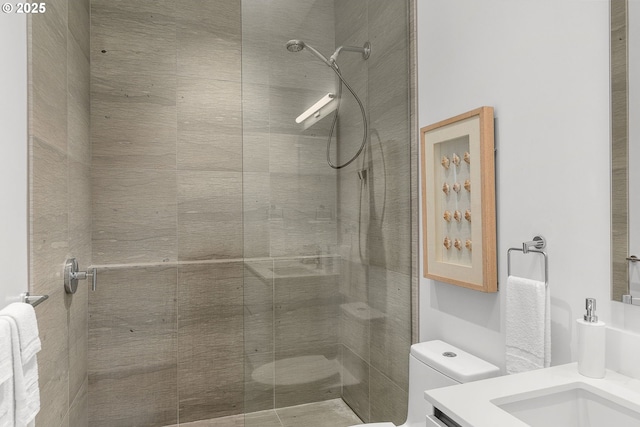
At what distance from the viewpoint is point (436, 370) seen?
142 cm

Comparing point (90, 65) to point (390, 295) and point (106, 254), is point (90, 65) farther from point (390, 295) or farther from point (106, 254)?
point (390, 295)

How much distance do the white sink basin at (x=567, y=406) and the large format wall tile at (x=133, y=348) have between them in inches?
77.9

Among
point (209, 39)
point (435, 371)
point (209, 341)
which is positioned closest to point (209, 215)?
point (209, 341)

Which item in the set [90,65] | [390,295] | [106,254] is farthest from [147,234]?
[390,295]

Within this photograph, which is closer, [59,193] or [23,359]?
[23,359]

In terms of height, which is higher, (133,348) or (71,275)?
(71,275)

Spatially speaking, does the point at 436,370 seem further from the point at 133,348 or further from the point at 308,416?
the point at 133,348

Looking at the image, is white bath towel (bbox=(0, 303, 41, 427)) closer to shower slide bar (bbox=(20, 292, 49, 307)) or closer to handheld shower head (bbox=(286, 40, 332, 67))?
shower slide bar (bbox=(20, 292, 49, 307))

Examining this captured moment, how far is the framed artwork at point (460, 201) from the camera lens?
1381mm

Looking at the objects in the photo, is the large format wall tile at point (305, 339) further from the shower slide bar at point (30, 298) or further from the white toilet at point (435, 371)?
the shower slide bar at point (30, 298)

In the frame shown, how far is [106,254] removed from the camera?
2.29m

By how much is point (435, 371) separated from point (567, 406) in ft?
1.72

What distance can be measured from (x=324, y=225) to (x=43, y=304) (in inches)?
43.3

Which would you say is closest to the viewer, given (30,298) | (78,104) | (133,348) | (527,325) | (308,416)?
(527,325)
